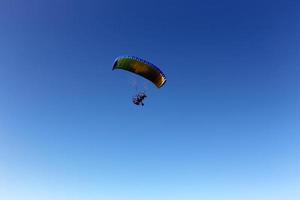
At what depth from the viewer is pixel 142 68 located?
56.1 m

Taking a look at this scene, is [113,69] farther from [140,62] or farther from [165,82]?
[165,82]

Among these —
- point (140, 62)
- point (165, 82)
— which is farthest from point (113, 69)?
point (165, 82)

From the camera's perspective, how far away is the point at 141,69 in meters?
56.4

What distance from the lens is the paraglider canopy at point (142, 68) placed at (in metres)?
54.3

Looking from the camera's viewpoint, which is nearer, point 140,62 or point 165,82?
point 140,62

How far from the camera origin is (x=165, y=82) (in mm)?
58344

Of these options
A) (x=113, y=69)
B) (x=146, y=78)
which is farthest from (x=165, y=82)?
(x=113, y=69)

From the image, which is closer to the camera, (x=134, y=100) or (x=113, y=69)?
(x=113, y=69)

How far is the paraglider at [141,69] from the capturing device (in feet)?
178

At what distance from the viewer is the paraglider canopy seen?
54312 mm

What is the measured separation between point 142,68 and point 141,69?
39 centimetres

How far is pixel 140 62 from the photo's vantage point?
5459cm

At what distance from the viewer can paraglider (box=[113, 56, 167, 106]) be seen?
54.4m

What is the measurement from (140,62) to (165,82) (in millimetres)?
5834
